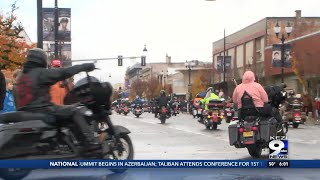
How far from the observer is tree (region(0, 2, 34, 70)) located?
2.91 m

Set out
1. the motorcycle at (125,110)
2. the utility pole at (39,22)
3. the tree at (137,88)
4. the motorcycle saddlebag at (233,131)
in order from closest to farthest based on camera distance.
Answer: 1. the utility pole at (39,22)
2. the tree at (137,88)
3. the motorcycle at (125,110)
4. the motorcycle saddlebag at (233,131)

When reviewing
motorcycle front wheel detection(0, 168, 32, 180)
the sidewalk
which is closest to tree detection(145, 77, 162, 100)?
motorcycle front wheel detection(0, 168, 32, 180)

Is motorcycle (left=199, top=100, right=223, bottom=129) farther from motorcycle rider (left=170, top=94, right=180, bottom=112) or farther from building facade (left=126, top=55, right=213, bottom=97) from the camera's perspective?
building facade (left=126, top=55, right=213, bottom=97)

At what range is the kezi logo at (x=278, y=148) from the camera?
3.02 m

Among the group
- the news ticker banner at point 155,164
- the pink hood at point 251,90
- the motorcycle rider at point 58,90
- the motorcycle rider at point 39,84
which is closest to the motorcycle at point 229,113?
the pink hood at point 251,90

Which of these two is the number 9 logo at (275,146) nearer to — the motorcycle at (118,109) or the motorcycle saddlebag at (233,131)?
the motorcycle saddlebag at (233,131)

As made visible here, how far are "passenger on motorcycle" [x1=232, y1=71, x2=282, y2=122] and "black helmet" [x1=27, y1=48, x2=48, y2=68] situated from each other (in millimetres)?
1148

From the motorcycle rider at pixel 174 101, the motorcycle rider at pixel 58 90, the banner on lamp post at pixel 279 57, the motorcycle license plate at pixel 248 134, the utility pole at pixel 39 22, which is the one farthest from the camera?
the motorcycle license plate at pixel 248 134

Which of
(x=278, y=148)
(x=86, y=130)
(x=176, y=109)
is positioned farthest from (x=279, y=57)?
(x=176, y=109)

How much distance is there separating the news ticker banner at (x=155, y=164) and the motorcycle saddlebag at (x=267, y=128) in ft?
1.80

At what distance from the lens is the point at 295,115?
11.8 ft

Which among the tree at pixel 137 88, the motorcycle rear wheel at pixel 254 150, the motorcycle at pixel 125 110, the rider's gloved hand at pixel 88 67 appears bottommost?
the motorcycle rear wheel at pixel 254 150

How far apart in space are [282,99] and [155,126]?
2942mm

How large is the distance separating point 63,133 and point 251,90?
44.5 inches
